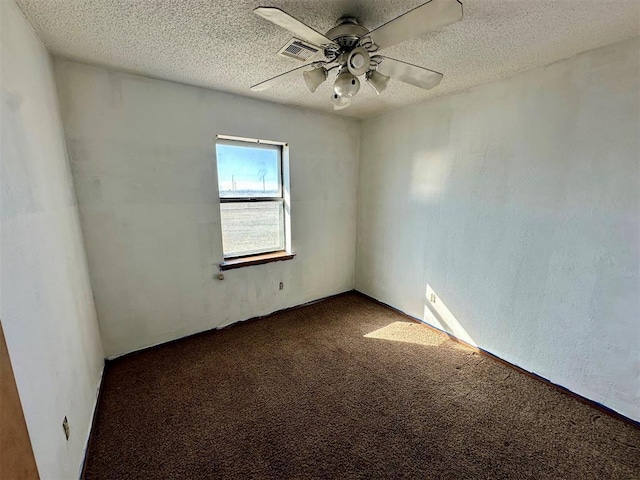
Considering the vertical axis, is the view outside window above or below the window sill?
above

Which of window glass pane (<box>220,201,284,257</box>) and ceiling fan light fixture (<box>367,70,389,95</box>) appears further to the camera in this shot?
window glass pane (<box>220,201,284,257</box>)

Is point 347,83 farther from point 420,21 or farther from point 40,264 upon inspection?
point 40,264

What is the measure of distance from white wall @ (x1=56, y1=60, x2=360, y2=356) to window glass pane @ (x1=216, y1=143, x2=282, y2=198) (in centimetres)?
16

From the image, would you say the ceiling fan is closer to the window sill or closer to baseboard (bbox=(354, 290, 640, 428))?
the window sill

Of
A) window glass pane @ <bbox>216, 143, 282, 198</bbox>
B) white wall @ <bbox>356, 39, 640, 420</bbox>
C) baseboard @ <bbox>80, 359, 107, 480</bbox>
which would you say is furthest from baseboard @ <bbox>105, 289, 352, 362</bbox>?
window glass pane @ <bbox>216, 143, 282, 198</bbox>

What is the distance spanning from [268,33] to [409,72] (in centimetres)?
85

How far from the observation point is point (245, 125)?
262cm

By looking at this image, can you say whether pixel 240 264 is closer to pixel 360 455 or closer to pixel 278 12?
pixel 360 455

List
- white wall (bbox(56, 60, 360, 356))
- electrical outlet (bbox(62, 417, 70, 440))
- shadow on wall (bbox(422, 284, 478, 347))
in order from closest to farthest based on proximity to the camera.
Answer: electrical outlet (bbox(62, 417, 70, 440)) → white wall (bbox(56, 60, 360, 356)) → shadow on wall (bbox(422, 284, 478, 347))

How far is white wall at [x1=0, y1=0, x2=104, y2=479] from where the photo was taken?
1.00 metres

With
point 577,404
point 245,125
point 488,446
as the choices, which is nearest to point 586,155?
point 577,404

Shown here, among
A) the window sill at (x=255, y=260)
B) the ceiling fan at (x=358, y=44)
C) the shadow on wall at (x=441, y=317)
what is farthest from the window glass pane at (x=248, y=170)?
the shadow on wall at (x=441, y=317)

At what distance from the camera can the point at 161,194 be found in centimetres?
229

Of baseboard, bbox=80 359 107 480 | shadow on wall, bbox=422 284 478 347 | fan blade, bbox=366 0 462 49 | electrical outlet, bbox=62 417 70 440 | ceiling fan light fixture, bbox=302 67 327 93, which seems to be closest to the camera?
fan blade, bbox=366 0 462 49
